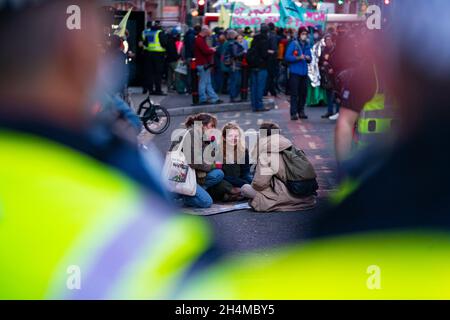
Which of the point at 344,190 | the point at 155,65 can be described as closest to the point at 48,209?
the point at 344,190

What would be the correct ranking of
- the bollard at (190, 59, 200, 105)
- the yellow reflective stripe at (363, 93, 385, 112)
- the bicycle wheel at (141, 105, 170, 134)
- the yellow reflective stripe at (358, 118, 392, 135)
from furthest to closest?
the bollard at (190, 59, 200, 105) → the bicycle wheel at (141, 105, 170, 134) → the yellow reflective stripe at (363, 93, 385, 112) → the yellow reflective stripe at (358, 118, 392, 135)

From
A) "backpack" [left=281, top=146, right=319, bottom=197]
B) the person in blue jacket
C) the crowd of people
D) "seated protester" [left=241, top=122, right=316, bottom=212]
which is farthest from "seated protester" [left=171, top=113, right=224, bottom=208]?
the person in blue jacket

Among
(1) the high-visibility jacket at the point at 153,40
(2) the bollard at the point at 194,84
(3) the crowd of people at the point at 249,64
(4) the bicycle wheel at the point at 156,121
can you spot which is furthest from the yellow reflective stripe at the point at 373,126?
(1) the high-visibility jacket at the point at 153,40

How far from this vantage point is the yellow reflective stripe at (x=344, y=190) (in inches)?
135

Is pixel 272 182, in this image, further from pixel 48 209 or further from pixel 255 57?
pixel 255 57

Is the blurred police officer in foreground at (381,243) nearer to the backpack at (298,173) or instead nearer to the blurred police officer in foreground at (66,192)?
the blurred police officer in foreground at (66,192)

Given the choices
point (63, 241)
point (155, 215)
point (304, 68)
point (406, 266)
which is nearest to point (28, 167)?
point (63, 241)

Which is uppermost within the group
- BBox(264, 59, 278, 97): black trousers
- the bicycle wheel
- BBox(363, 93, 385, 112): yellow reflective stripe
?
BBox(363, 93, 385, 112): yellow reflective stripe

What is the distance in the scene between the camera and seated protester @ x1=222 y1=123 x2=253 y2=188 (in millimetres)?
6883

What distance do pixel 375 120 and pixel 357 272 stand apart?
0.64m

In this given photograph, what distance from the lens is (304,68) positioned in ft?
43.7

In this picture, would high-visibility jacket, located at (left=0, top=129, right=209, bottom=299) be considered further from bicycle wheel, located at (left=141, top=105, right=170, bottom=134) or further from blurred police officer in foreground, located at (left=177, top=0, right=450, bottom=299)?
bicycle wheel, located at (left=141, top=105, right=170, bottom=134)

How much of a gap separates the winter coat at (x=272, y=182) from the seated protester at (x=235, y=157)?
0.26 m

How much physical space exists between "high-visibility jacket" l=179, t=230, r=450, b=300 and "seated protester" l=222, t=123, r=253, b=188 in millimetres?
3485
